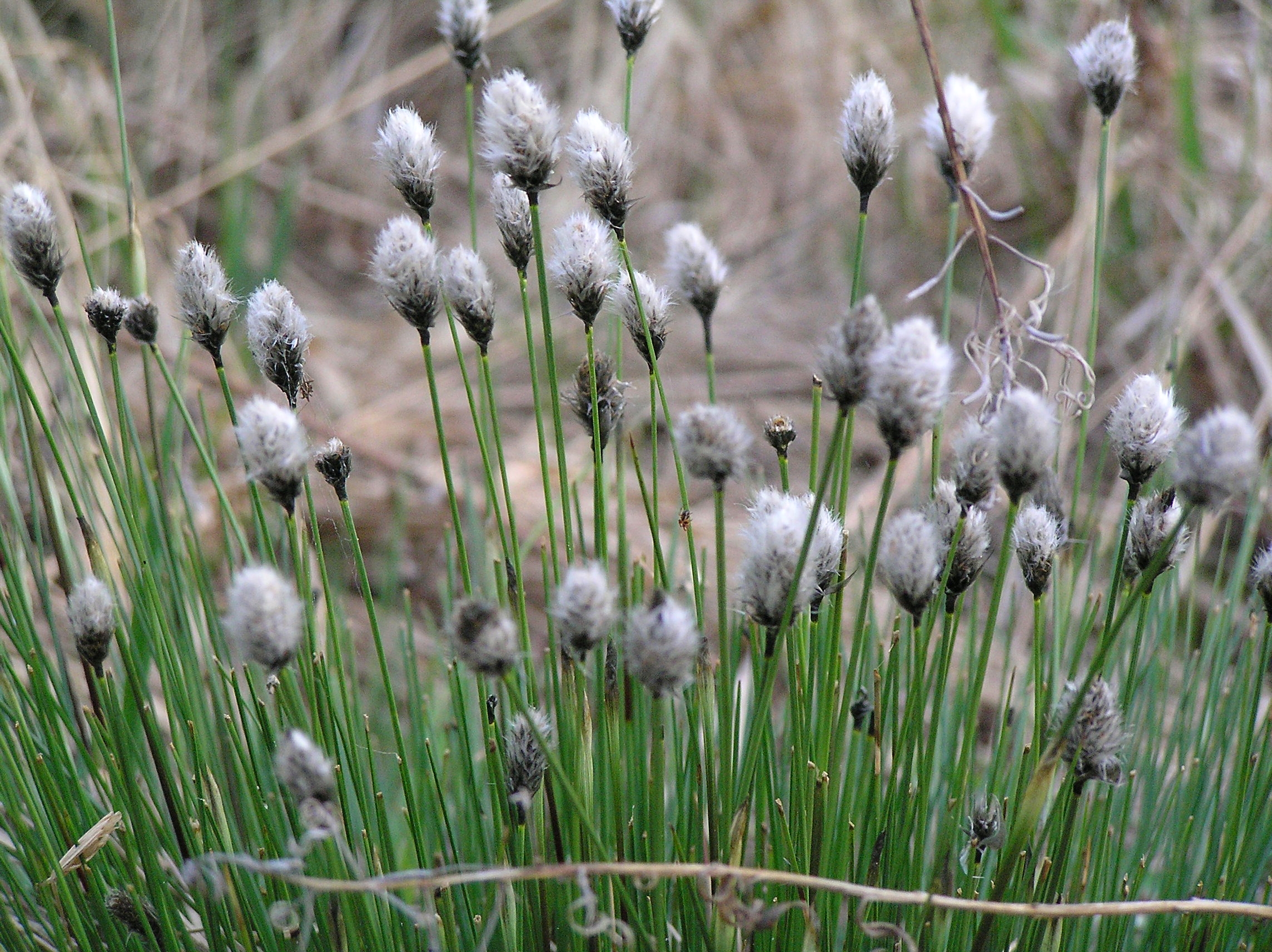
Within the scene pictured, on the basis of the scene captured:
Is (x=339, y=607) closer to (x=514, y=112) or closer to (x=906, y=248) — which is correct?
(x=514, y=112)

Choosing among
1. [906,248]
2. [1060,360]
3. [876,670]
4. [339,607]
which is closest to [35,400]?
[339,607]

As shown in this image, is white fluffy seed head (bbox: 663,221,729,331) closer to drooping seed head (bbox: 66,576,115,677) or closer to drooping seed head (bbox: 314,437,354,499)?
drooping seed head (bbox: 314,437,354,499)

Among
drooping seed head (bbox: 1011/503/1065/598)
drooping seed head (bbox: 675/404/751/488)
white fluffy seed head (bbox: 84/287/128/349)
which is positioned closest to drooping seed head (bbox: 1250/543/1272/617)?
drooping seed head (bbox: 1011/503/1065/598)

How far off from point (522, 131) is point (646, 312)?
14 centimetres

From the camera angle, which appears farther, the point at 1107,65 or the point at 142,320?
the point at 1107,65

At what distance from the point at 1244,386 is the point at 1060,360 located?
0.34 metres

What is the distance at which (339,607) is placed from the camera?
979 millimetres

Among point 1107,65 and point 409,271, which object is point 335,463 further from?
point 1107,65

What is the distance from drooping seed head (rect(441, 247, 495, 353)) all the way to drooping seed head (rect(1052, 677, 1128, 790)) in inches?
14.6

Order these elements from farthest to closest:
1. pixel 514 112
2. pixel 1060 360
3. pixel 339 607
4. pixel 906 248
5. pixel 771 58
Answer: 1. pixel 771 58
2. pixel 906 248
3. pixel 1060 360
4. pixel 339 607
5. pixel 514 112

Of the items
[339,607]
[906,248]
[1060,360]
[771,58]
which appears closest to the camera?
[339,607]

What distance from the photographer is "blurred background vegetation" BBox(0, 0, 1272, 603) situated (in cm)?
194

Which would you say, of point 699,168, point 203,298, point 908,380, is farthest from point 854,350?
point 699,168

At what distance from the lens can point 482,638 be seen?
43cm
